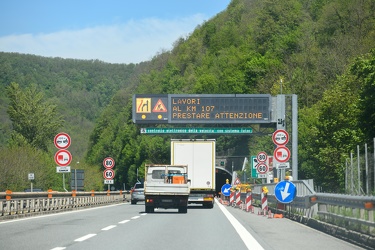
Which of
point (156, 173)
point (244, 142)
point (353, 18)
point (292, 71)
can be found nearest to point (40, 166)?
point (244, 142)

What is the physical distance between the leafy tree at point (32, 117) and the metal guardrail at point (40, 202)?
70.3 m

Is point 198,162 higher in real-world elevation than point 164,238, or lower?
higher

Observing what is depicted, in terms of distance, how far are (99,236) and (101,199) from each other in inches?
1327

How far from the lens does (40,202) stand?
31.2m

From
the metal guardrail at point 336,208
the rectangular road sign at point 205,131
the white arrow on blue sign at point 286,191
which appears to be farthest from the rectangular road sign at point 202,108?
the white arrow on blue sign at point 286,191

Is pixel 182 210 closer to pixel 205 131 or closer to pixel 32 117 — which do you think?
pixel 205 131

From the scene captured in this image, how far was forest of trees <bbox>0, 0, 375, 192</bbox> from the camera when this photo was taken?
6069cm

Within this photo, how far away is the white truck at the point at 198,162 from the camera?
39000 mm

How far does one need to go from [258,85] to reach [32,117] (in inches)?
1336

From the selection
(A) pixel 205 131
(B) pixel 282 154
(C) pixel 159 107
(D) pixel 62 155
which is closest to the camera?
(B) pixel 282 154

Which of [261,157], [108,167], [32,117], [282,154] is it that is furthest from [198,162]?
[32,117]

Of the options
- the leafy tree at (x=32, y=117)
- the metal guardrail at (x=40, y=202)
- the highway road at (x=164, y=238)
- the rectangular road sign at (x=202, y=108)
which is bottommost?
the highway road at (x=164, y=238)

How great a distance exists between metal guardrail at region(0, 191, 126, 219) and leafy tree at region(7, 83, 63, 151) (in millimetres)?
70283

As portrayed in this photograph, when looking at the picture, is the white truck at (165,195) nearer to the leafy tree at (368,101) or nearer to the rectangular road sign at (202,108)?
the leafy tree at (368,101)
